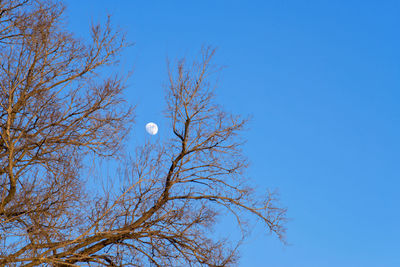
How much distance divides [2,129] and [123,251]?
3.33 metres

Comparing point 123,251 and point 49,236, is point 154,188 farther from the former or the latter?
point 49,236

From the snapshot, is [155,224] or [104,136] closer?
[155,224]

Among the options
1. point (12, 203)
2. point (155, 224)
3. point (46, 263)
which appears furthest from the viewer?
point (155, 224)

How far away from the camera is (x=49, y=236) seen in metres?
9.64

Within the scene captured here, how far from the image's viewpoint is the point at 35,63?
1098cm

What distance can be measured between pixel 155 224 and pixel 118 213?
854 mm

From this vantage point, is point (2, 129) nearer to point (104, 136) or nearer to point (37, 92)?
point (37, 92)

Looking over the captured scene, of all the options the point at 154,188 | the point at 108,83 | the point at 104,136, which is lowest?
the point at 154,188

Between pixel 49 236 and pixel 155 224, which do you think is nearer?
pixel 49 236

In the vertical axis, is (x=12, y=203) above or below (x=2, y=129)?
below

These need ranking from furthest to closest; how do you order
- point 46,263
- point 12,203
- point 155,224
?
point 155,224
point 12,203
point 46,263

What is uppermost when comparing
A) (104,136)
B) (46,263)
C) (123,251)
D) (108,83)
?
(108,83)

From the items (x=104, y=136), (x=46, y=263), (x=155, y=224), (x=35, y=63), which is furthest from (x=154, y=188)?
(x=35, y=63)

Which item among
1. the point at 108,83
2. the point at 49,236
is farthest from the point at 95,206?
the point at 108,83
